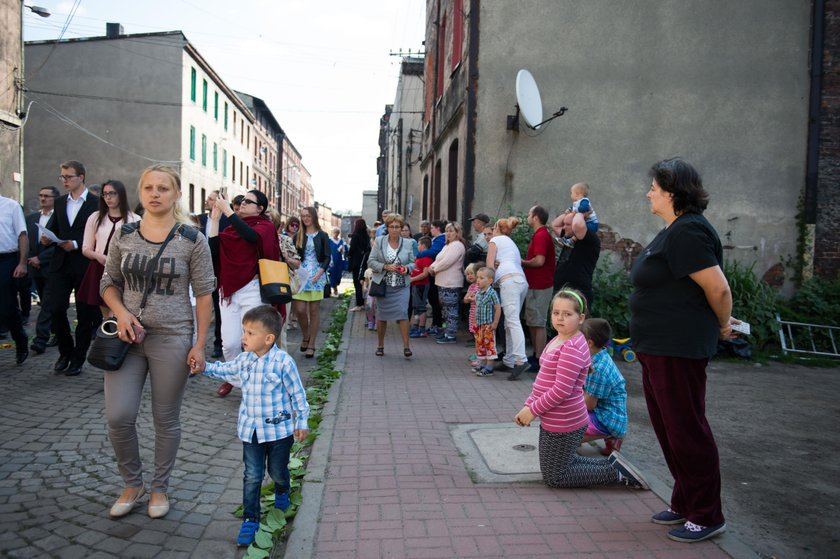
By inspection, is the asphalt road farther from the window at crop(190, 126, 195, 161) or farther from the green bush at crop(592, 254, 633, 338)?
the window at crop(190, 126, 195, 161)

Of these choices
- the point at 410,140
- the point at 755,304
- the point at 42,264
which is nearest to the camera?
the point at 42,264

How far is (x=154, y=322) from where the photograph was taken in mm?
3762

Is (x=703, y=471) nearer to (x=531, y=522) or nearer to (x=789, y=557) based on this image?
(x=789, y=557)

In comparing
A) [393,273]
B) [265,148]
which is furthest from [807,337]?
[265,148]

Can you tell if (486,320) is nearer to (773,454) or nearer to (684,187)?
(773,454)

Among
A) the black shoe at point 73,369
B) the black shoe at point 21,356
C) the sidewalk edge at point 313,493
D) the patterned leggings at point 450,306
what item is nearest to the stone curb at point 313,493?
the sidewalk edge at point 313,493

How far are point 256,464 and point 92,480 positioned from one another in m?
1.50

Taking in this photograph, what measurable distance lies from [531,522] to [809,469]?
2.60 m

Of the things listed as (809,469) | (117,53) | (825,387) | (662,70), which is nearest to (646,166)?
(662,70)

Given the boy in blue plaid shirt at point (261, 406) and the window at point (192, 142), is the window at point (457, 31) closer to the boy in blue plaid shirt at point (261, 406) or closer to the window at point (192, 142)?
the boy in blue plaid shirt at point (261, 406)

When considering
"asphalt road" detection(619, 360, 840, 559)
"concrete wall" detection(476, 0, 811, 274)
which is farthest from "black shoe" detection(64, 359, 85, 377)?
"concrete wall" detection(476, 0, 811, 274)

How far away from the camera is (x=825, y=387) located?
328 inches

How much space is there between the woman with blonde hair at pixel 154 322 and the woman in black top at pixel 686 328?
2.54 metres

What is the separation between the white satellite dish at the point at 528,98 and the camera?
10711 millimetres
